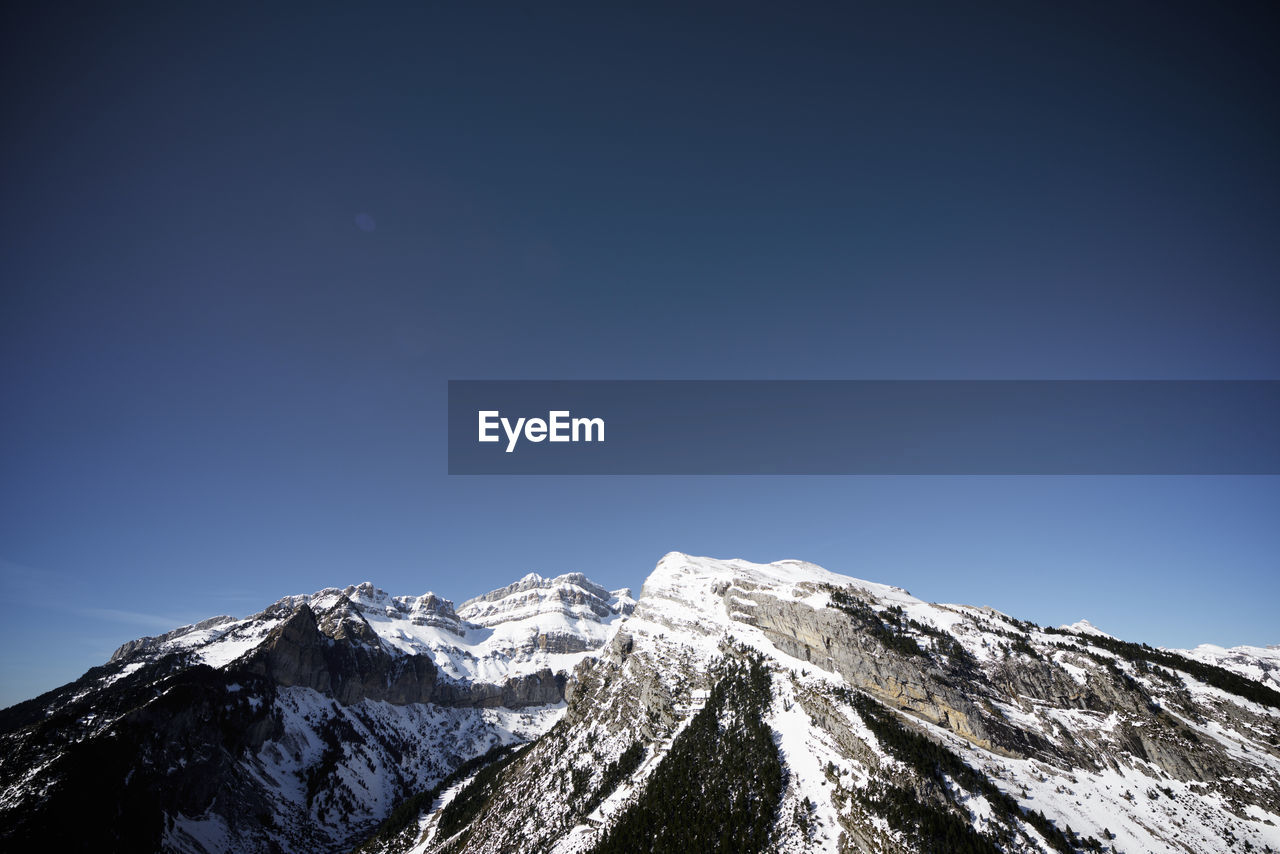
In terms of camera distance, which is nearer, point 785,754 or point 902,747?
point 902,747

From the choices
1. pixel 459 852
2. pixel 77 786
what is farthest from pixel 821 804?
pixel 77 786

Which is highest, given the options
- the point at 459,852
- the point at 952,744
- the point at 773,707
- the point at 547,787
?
the point at 773,707

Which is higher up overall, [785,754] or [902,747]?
[902,747]

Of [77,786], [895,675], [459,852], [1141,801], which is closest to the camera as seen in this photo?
[1141,801]

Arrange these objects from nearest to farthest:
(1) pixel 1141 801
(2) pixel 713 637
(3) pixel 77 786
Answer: (1) pixel 1141 801, (3) pixel 77 786, (2) pixel 713 637

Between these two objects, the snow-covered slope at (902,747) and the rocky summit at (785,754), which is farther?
the rocky summit at (785,754)

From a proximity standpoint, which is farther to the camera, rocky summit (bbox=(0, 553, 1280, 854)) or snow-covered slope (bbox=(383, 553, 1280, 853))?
rocky summit (bbox=(0, 553, 1280, 854))

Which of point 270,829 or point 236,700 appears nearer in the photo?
point 270,829

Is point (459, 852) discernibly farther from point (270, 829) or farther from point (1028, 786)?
point (1028, 786)
